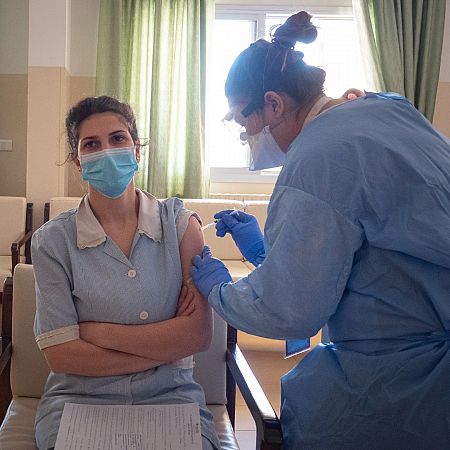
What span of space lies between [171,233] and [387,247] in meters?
0.65

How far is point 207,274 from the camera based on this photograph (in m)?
1.35

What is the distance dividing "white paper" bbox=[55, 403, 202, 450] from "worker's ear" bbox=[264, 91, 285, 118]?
0.73 metres

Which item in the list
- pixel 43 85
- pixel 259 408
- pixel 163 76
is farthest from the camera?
pixel 163 76

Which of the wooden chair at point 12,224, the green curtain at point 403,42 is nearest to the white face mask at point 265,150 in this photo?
the wooden chair at point 12,224

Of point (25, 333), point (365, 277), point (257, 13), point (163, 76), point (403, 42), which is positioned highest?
point (257, 13)

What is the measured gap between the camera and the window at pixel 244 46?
15.8 ft

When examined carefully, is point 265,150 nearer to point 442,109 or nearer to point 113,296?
point 113,296

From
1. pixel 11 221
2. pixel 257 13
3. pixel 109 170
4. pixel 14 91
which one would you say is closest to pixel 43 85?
pixel 14 91

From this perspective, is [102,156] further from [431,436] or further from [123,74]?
[123,74]

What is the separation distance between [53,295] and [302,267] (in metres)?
0.66

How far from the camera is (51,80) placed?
438 centimetres

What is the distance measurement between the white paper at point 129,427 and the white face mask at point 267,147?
0.63 meters

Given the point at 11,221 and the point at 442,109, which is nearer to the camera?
the point at 11,221

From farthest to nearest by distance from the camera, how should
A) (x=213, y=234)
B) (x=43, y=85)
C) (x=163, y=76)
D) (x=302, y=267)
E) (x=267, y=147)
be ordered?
(x=163, y=76), (x=43, y=85), (x=213, y=234), (x=267, y=147), (x=302, y=267)
